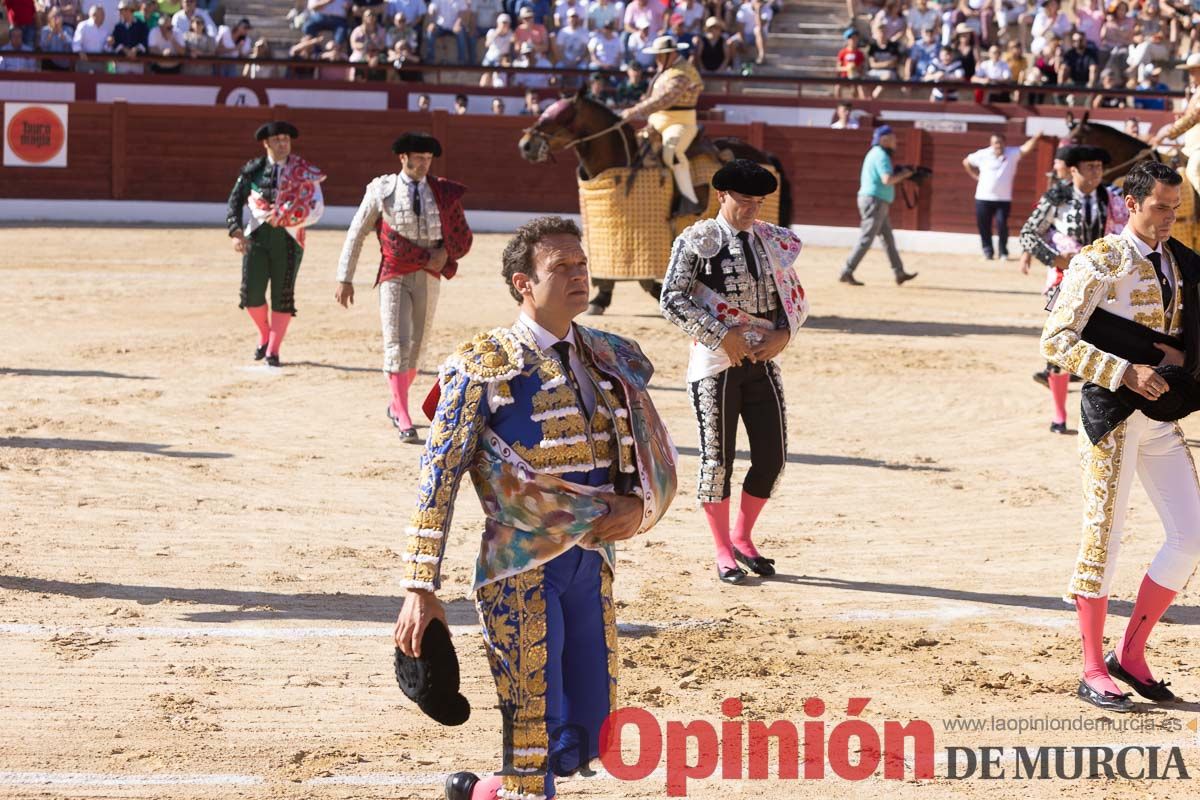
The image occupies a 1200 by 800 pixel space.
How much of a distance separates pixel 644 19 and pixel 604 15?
0.68m

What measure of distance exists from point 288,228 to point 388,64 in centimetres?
1028

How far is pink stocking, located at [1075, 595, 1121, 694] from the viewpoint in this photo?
17.3ft

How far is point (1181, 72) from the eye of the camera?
21.1 meters

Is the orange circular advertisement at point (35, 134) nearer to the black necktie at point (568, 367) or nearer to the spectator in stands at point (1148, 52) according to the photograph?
the spectator in stands at point (1148, 52)

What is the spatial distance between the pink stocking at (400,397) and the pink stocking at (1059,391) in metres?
3.68

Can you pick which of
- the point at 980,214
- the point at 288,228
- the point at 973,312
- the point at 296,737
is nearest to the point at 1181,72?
the point at 980,214

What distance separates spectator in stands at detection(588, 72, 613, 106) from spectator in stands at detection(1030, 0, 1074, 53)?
5.42 m

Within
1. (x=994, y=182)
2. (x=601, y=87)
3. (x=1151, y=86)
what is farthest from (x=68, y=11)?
(x=1151, y=86)

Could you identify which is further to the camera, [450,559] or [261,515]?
A: [261,515]

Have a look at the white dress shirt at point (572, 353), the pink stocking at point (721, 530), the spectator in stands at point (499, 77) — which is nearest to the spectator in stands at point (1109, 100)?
the spectator in stands at point (499, 77)

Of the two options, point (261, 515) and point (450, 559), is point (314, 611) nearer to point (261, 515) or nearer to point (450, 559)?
point (450, 559)

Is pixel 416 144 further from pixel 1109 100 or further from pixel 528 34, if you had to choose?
pixel 1109 100

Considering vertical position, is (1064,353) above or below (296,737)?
above

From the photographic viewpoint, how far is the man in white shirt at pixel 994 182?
61.3ft
